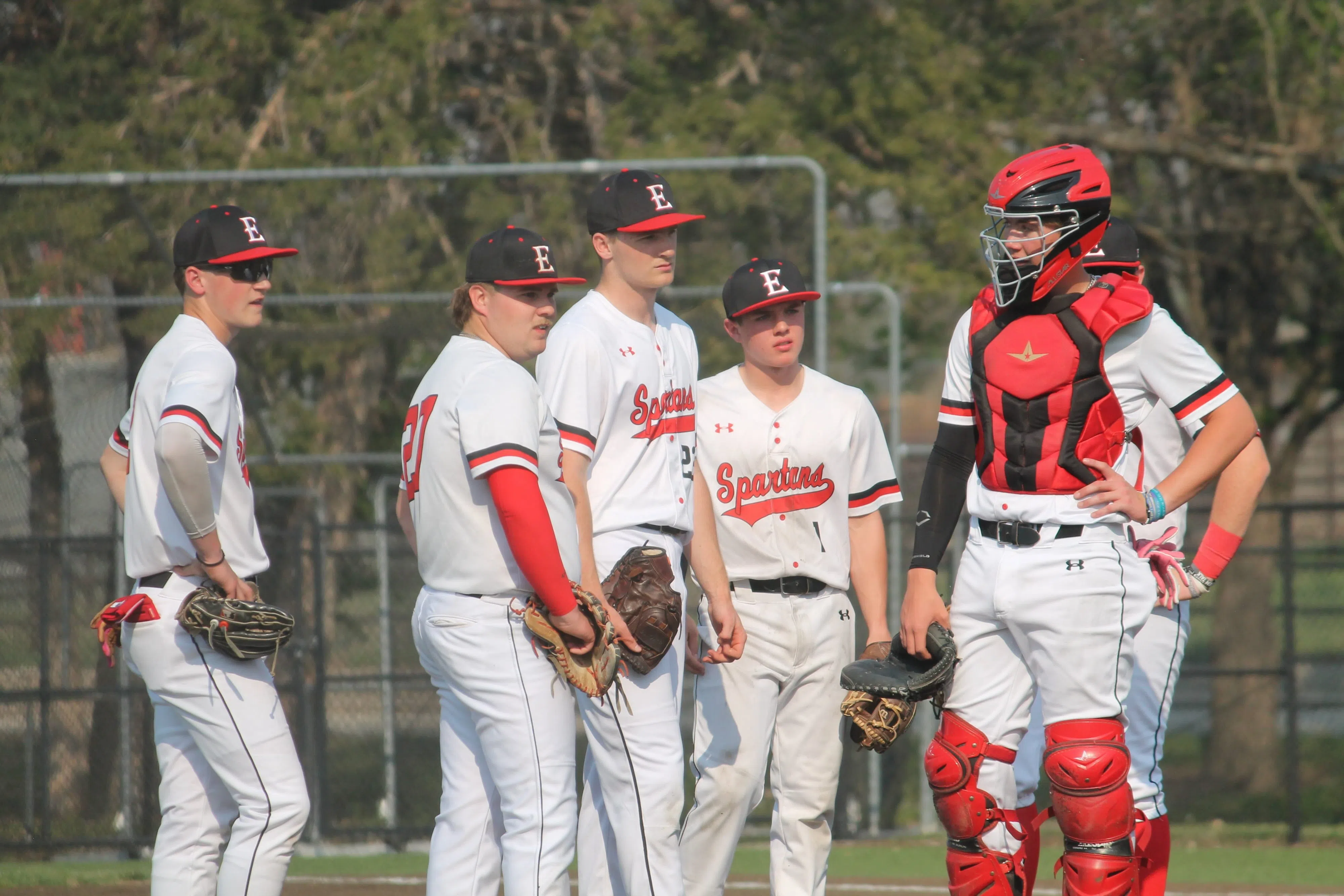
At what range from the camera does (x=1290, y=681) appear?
870cm

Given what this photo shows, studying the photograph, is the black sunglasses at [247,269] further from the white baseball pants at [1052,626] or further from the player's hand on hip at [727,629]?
the white baseball pants at [1052,626]

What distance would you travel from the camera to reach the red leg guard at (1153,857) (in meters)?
4.42

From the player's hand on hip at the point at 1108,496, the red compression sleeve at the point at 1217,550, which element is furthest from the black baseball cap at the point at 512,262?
the red compression sleeve at the point at 1217,550

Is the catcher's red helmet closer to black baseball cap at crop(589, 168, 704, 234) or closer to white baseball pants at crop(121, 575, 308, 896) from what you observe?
black baseball cap at crop(589, 168, 704, 234)

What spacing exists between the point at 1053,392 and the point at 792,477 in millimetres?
1441

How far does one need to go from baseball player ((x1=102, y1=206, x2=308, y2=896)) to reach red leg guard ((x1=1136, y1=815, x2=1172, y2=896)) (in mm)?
2583

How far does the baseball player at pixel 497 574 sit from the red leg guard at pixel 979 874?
111cm

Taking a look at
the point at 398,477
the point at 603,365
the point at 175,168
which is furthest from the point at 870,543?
the point at 175,168

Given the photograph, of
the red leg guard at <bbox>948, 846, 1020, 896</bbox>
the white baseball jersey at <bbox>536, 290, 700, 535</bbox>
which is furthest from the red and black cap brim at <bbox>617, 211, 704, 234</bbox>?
the red leg guard at <bbox>948, 846, 1020, 896</bbox>

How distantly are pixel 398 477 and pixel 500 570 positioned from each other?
5.22 metres

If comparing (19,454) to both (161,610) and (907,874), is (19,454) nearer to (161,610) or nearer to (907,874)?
(161,610)

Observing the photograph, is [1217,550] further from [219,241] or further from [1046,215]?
[219,241]

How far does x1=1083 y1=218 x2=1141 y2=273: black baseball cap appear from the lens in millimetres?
5035

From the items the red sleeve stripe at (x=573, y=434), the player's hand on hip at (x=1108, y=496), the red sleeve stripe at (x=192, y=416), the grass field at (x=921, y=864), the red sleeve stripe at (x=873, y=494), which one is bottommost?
the grass field at (x=921, y=864)
